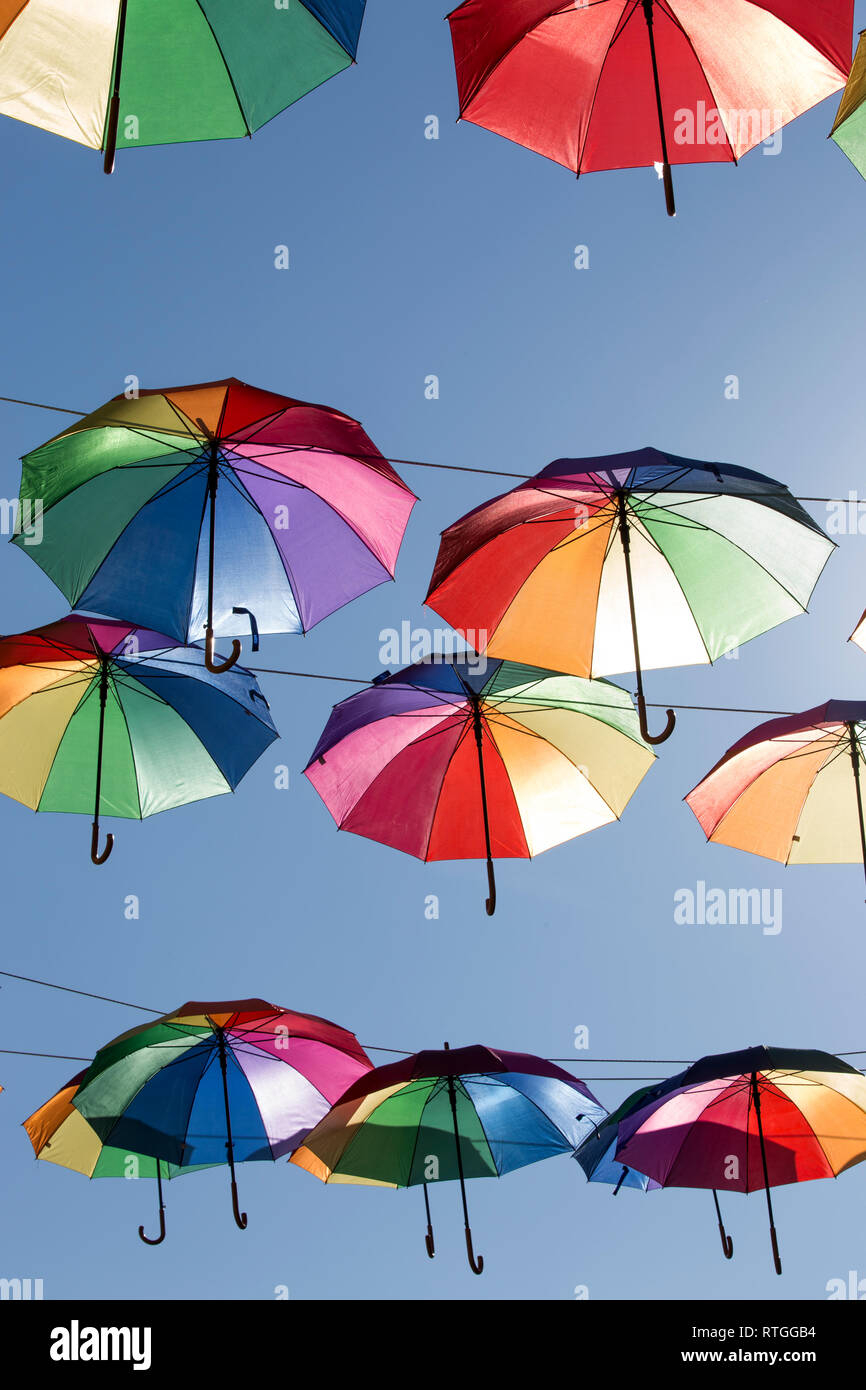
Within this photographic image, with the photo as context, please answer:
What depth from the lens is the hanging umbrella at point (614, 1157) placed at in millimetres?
7797

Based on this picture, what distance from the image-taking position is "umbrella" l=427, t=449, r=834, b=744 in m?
6.85

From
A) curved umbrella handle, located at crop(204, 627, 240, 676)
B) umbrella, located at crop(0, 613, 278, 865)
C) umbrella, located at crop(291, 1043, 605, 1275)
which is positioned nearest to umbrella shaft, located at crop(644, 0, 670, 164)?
curved umbrella handle, located at crop(204, 627, 240, 676)

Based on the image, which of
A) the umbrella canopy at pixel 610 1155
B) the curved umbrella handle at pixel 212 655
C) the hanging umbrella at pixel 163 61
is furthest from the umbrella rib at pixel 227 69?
the umbrella canopy at pixel 610 1155

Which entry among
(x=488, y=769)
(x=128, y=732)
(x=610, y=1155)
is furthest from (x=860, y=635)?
(x=128, y=732)

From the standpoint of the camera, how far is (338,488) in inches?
279

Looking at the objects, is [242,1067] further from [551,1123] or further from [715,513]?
[715,513]

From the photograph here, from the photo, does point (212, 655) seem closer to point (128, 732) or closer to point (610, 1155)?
point (128, 732)

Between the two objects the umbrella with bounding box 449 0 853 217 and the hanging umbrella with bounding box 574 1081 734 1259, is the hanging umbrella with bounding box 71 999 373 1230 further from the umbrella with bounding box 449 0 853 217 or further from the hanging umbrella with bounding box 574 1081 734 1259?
the umbrella with bounding box 449 0 853 217

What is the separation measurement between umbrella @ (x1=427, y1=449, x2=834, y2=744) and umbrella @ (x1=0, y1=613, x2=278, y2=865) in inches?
77.8

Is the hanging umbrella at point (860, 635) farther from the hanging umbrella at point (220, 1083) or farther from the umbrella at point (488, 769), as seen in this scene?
the hanging umbrella at point (220, 1083)

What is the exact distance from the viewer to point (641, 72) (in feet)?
20.7

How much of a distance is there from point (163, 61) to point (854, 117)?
3100 mm
